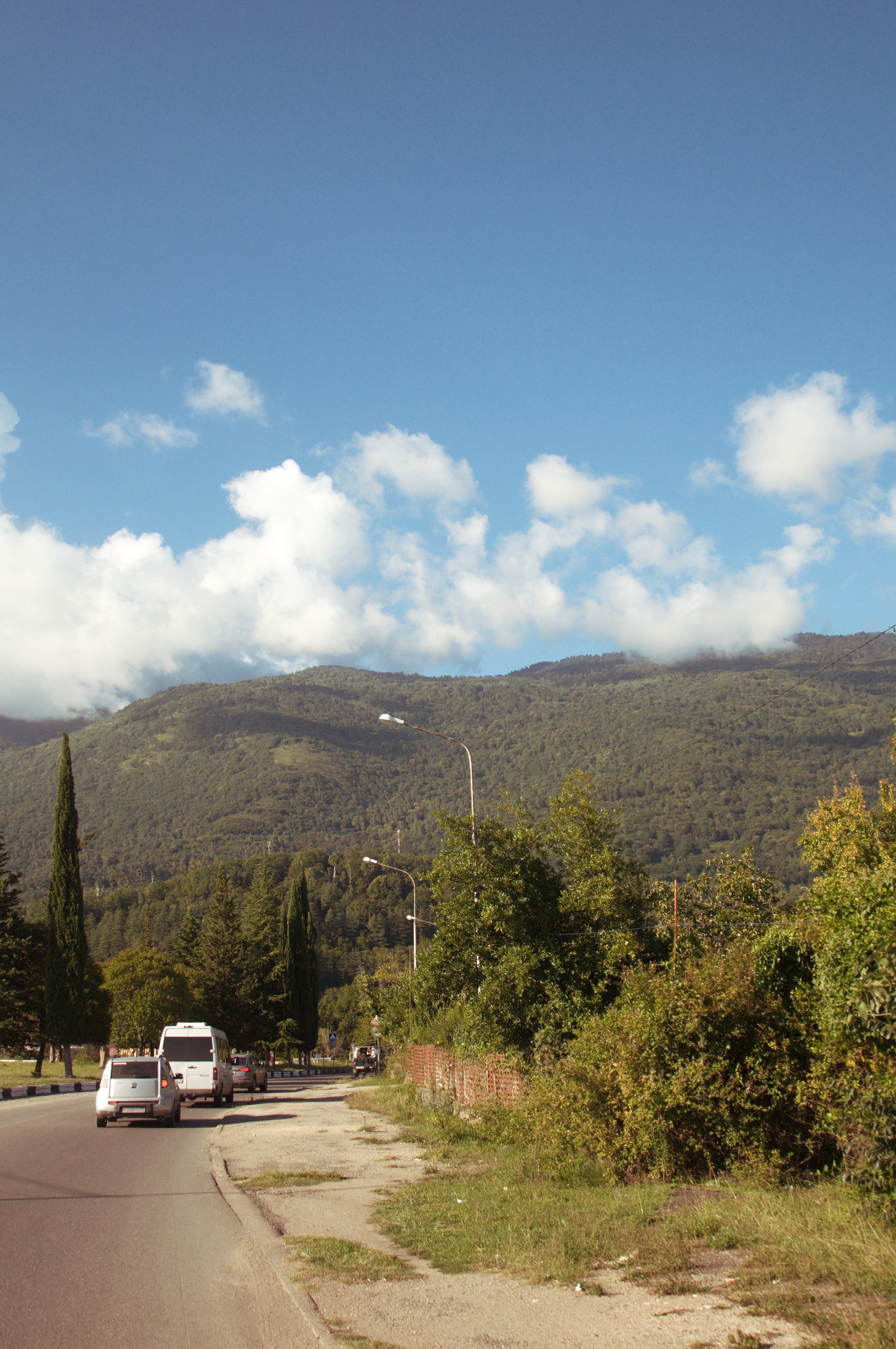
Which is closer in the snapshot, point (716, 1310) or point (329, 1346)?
point (329, 1346)

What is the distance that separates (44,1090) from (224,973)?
138 feet

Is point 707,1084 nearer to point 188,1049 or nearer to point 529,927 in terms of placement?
point 529,927

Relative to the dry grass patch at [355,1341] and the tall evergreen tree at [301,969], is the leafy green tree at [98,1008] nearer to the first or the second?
the tall evergreen tree at [301,969]

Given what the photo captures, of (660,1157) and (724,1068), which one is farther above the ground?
(724,1068)

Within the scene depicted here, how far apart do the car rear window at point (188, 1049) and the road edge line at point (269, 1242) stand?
14.7 m

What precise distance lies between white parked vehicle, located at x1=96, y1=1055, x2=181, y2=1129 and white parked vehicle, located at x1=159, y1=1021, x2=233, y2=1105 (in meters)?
6.96

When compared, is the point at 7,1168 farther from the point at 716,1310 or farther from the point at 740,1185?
the point at 716,1310

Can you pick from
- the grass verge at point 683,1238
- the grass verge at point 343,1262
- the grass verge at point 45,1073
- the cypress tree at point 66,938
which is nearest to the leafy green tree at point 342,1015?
the grass verge at point 45,1073

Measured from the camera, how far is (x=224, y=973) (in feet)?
267

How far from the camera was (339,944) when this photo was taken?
157125 mm

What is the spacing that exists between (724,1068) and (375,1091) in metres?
24.1

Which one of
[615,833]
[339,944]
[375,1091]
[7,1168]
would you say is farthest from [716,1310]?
[339,944]

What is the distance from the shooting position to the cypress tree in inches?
2003

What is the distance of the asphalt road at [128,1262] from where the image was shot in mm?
6258
